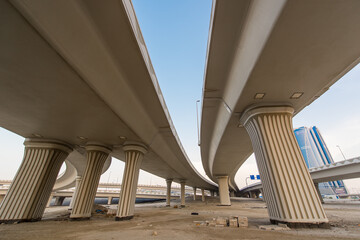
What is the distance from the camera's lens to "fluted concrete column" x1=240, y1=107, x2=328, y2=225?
22.4 feet

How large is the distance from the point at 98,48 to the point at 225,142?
1114 centimetres

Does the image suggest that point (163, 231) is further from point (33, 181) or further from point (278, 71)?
point (33, 181)

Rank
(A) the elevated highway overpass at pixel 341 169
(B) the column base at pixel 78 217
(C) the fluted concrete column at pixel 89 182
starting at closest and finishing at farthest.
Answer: (B) the column base at pixel 78 217 → (C) the fluted concrete column at pixel 89 182 → (A) the elevated highway overpass at pixel 341 169

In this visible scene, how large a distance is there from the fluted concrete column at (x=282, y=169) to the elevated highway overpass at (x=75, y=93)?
581 cm

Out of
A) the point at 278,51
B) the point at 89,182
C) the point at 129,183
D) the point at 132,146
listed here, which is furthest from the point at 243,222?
the point at 89,182

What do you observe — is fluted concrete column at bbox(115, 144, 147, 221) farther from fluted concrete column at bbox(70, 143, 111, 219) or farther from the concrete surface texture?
the concrete surface texture

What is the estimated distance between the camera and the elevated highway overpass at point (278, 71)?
4617 mm

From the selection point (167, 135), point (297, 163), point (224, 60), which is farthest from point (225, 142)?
point (224, 60)

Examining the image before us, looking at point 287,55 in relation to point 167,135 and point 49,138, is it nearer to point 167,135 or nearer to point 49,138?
point 167,135

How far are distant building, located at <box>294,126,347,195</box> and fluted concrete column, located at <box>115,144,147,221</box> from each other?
137 m

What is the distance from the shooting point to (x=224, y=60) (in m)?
7.09

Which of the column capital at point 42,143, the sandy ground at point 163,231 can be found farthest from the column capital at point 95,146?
the sandy ground at point 163,231

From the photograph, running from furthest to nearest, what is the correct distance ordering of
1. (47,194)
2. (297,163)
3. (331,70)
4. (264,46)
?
(47,194), (297,163), (331,70), (264,46)

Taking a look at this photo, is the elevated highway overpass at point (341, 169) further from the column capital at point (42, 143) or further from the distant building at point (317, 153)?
the distant building at point (317, 153)
